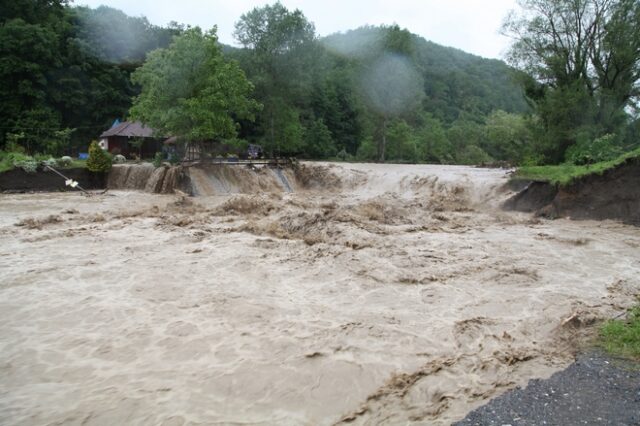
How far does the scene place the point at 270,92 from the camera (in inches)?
1289

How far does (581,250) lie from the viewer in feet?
33.7

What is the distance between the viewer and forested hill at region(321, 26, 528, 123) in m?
68.7

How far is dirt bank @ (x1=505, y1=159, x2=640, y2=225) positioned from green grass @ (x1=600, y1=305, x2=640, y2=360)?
9.39 meters

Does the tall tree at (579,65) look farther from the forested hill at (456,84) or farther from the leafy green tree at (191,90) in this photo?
the forested hill at (456,84)

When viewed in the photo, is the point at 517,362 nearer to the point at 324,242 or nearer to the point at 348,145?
the point at 324,242

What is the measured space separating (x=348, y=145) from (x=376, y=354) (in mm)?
41878

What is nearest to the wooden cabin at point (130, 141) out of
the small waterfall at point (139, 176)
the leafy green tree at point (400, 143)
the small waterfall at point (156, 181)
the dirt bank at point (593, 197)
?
the small waterfall at point (139, 176)

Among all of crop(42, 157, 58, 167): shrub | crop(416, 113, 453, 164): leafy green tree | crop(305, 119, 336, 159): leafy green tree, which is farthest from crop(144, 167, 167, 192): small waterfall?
crop(416, 113, 453, 164): leafy green tree

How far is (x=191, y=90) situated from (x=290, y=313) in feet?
61.5

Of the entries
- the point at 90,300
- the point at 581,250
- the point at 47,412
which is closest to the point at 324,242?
the point at 90,300

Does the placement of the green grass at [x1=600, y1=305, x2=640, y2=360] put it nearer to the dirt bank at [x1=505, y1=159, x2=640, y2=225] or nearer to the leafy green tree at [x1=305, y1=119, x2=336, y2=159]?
the dirt bank at [x1=505, y1=159, x2=640, y2=225]

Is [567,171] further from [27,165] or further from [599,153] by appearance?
[27,165]

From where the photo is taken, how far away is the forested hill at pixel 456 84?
6869 centimetres

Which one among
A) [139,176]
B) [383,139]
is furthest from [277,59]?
[139,176]
